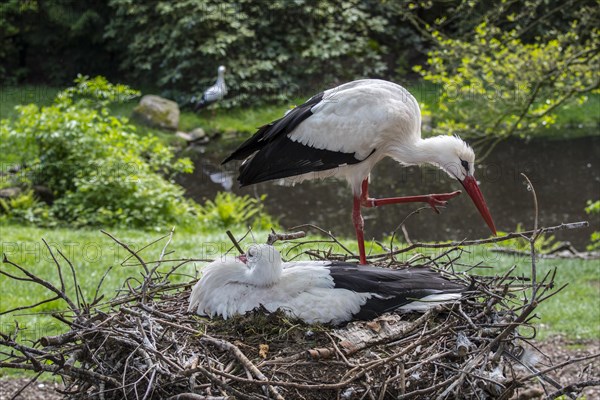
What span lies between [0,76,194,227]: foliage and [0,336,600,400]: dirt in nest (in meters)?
4.73

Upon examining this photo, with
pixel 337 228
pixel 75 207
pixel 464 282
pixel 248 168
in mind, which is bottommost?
pixel 337 228

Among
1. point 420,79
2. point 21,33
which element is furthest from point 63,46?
point 420,79

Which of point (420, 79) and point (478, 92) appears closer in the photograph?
point (478, 92)

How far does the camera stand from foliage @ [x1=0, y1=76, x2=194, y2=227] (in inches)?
459

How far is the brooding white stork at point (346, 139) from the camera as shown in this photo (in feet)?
16.8

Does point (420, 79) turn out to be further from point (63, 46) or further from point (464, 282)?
point (464, 282)

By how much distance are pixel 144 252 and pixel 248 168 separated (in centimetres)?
445

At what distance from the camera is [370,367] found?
3.52 metres

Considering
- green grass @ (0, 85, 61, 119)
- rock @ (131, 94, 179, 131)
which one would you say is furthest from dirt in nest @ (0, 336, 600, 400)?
green grass @ (0, 85, 61, 119)

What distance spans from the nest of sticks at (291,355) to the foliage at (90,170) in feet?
24.7

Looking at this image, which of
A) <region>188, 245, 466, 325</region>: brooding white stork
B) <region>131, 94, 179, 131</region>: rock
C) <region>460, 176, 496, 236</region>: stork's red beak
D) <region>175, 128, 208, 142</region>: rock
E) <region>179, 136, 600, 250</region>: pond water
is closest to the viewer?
<region>188, 245, 466, 325</region>: brooding white stork

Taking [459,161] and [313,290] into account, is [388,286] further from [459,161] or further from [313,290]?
[459,161]

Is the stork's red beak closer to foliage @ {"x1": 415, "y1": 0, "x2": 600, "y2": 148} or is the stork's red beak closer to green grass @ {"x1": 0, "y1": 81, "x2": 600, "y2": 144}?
foliage @ {"x1": 415, "y1": 0, "x2": 600, "y2": 148}

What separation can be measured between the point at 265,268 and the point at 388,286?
27.5 inches
